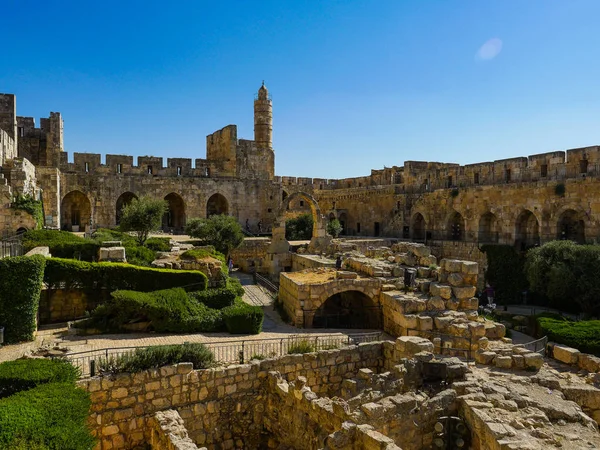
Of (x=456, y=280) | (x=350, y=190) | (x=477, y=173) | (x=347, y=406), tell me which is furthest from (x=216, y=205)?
(x=347, y=406)

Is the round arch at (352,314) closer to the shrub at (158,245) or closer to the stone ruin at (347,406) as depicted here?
the stone ruin at (347,406)

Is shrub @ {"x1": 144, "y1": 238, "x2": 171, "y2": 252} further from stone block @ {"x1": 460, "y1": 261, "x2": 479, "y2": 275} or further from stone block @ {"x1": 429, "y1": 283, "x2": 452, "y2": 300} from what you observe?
stone block @ {"x1": 460, "y1": 261, "x2": 479, "y2": 275}

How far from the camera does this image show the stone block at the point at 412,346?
30.6ft

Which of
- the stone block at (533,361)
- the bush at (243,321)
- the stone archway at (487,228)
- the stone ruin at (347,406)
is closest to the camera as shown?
the stone ruin at (347,406)

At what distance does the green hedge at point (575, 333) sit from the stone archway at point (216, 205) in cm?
2264

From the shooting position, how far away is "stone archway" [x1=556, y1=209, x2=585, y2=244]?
71.0ft

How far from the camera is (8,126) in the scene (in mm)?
23938

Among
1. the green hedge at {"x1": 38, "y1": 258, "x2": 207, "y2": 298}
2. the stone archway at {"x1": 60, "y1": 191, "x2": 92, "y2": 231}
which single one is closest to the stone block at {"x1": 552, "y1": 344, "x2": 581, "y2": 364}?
the green hedge at {"x1": 38, "y1": 258, "x2": 207, "y2": 298}

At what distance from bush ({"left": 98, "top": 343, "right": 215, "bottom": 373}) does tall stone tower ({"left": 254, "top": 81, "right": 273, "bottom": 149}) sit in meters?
25.3

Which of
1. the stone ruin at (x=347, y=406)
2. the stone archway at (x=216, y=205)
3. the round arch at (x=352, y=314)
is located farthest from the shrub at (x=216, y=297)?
the stone archway at (x=216, y=205)

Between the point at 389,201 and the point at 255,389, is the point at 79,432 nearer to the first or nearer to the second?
the point at 255,389

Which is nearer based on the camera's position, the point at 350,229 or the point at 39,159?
the point at 39,159

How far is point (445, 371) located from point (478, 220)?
63.7 feet

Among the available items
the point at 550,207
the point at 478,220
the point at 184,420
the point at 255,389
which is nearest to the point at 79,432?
the point at 184,420
